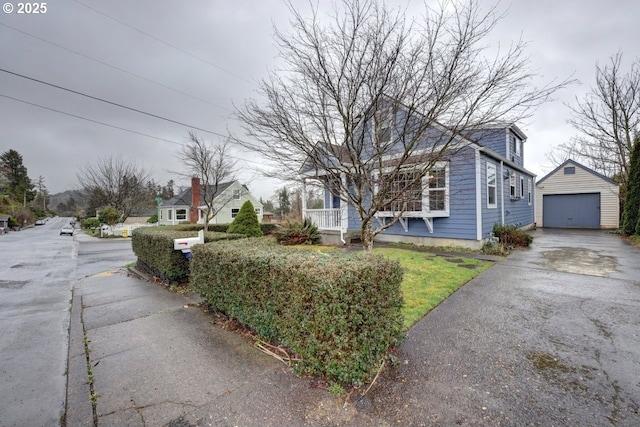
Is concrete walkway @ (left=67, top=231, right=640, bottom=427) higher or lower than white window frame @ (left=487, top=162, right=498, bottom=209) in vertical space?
lower

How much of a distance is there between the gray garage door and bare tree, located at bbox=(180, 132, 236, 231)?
67.8 feet

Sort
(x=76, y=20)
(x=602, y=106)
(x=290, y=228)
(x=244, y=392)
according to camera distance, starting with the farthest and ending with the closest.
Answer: (x=602, y=106)
(x=290, y=228)
(x=76, y=20)
(x=244, y=392)

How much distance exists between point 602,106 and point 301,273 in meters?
18.5

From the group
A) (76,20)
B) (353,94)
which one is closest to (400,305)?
(353,94)

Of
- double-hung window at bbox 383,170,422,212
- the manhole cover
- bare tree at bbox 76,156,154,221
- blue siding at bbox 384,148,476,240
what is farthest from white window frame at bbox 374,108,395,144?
bare tree at bbox 76,156,154,221

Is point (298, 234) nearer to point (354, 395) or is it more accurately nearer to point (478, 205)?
point (478, 205)

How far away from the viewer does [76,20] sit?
24.5ft

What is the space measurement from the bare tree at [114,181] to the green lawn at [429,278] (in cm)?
3030

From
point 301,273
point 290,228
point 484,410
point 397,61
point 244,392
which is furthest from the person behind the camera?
point 290,228

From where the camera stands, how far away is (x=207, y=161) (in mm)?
16234

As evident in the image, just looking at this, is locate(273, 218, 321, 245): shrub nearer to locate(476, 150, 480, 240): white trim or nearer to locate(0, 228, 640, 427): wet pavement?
locate(476, 150, 480, 240): white trim

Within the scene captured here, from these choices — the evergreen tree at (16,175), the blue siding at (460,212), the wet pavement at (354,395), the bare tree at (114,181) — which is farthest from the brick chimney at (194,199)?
the evergreen tree at (16,175)

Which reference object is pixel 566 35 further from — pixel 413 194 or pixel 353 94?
pixel 353 94

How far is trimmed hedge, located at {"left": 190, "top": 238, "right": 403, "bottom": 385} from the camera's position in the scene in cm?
228
